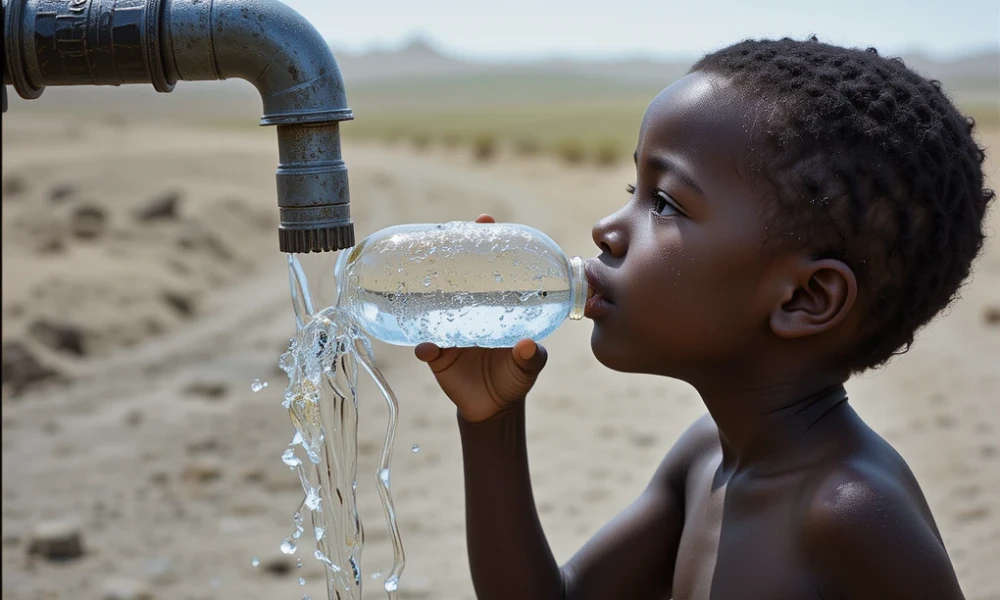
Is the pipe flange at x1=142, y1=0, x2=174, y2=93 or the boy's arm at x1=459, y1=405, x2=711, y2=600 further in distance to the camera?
the boy's arm at x1=459, y1=405, x2=711, y2=600

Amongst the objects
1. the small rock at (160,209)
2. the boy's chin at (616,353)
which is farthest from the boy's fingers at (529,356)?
the small rock at (160,209)

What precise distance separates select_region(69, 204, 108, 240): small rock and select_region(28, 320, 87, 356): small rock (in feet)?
10.4

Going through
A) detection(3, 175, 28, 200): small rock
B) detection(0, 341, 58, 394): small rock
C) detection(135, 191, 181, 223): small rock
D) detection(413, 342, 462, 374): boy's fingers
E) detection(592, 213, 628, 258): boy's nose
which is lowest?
detection(3, 175, 28, 200): small rock

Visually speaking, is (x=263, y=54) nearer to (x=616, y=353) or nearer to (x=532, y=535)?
(x=616, y=353)

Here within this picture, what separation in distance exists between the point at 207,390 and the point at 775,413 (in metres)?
5.12

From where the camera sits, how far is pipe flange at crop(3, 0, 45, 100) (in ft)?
5.81

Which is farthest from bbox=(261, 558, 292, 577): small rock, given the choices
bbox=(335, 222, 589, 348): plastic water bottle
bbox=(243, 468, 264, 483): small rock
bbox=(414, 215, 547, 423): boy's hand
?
bbox=(414, 215, 547, 423): boy's hand

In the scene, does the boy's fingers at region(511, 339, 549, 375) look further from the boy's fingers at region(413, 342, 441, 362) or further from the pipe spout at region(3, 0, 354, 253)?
the pipe spout at region(3, 0, 354, 253)

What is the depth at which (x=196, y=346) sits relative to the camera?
7.54 m

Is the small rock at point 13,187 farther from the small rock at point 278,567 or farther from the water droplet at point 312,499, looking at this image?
the water droplet at point 312,499

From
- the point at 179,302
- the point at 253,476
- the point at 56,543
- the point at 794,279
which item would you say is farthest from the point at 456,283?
the point at 179,302

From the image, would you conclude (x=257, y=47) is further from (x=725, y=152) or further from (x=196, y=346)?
(x=196, y=346)

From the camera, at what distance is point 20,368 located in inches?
253

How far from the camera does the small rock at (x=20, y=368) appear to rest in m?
6.35
